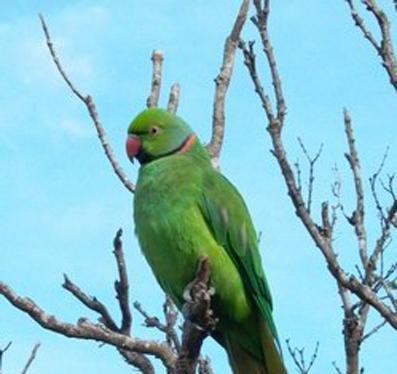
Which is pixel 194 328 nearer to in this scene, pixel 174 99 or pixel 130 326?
pixel 130 326

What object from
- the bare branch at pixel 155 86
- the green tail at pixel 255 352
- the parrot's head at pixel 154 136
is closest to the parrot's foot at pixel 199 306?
the green tail at pixel 255 352

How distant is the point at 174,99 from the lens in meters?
4.89

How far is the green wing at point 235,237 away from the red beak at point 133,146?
1.37 ft

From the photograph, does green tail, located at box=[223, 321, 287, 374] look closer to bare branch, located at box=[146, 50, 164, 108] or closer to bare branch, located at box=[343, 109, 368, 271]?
bare branch, located at box=[343, 109, 368, 271]

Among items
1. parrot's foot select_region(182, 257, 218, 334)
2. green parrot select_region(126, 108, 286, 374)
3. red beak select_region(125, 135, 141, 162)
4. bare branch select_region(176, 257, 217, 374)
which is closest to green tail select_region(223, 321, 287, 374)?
green parrot select_region(126, 108, 286, 374)

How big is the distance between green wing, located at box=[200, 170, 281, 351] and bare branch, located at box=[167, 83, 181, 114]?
522 mm

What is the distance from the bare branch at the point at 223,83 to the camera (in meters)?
4.58

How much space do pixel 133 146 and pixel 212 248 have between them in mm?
725

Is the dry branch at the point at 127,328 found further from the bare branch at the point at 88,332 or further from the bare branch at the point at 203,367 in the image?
the bare branch at the point at 203,367

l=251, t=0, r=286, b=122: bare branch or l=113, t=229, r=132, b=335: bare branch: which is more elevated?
l=251, t=0, r=286, b=122: bare branch

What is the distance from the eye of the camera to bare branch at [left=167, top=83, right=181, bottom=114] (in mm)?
4867

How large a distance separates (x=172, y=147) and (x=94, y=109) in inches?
18.4

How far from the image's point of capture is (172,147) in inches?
184

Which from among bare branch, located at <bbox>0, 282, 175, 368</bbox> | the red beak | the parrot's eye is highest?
the parrot's eye
